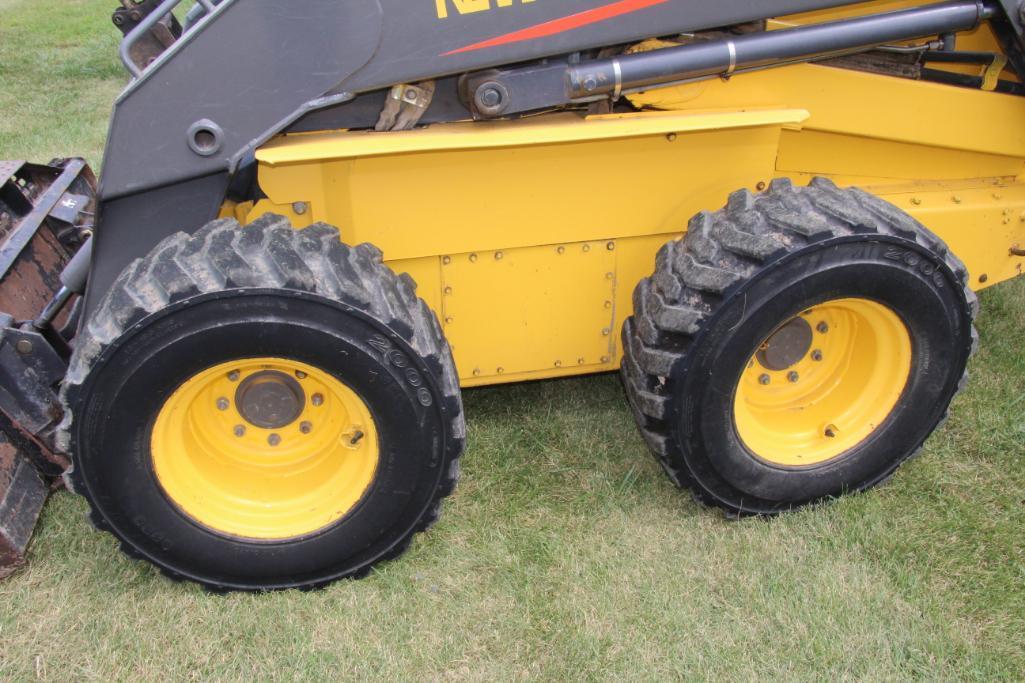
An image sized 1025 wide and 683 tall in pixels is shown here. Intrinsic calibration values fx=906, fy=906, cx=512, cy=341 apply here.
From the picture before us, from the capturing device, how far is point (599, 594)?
274cm

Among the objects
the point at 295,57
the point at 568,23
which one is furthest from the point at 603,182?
the point at 295,57

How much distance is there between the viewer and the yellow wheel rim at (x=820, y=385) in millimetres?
2945

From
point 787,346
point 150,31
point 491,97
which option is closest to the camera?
point 491,97

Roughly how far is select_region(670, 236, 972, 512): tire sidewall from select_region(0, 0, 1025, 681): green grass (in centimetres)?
14

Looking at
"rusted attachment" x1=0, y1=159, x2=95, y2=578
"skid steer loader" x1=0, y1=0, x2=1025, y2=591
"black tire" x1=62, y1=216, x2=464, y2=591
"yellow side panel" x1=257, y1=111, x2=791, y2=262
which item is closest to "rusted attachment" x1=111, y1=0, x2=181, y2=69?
"rusted attachment" x1=0, y1=159, x2=95, y2=578

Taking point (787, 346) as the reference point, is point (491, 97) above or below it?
above

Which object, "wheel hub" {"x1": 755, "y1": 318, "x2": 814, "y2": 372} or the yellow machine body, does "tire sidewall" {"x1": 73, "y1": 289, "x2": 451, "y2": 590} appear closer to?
the yellow machine body

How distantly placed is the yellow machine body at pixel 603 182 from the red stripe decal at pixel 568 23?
24cm

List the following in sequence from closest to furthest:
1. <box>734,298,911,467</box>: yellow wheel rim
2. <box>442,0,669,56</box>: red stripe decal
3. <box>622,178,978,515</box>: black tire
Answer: <box>442,0,669,56</box>: red stripe decal
<box>622,178,978,515</box>: black tire
<box>734,298,911,467</box>: yellow wheel rim

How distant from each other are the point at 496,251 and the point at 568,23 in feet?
2.37

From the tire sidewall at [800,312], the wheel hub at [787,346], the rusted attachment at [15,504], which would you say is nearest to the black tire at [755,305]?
the tire sidewall at [800,312]

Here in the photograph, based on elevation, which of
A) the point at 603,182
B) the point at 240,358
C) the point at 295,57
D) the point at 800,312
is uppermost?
the point at 295,57

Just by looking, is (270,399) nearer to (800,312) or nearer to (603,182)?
(603,182)

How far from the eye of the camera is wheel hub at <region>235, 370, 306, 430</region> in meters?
2.67
